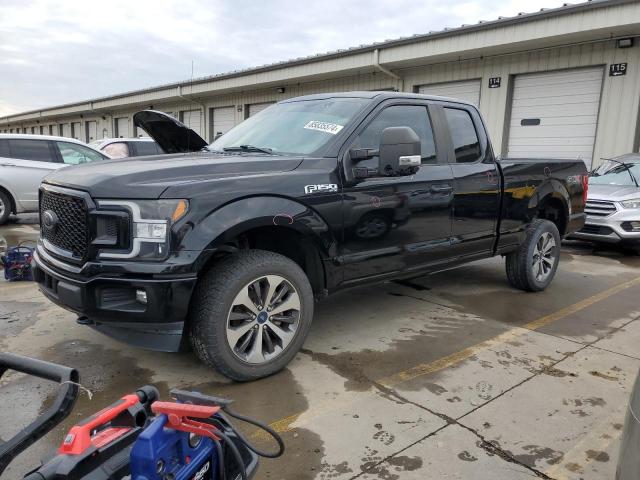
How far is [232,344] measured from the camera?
311 cm

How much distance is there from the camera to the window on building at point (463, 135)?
4.59 m

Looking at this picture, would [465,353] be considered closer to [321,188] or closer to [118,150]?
[321,188]

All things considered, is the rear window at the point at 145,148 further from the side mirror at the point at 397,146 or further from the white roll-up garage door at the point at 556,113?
the side mirror at the point at 397,146

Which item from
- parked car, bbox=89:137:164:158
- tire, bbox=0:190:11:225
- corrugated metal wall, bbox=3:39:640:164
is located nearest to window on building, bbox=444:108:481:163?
corrugated metal wall, bbox=3:39:640:164

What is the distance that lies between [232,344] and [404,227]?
5.44 ft

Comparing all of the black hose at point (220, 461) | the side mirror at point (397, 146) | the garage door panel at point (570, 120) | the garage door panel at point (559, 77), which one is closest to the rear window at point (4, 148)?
the side mirror at point (397, 146)

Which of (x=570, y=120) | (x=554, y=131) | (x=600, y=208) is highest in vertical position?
(x=570, y=120)

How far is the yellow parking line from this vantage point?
2.86 m

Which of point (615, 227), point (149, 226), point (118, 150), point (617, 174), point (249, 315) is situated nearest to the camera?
point (149, 226)

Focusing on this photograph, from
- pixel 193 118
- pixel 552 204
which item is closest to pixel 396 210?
pixel 552 204

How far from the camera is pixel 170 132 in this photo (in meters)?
4.84

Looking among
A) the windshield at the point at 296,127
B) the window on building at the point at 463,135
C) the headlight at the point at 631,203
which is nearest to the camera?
the windshield at the point at 296,127

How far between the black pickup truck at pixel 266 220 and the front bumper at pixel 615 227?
4.01 m

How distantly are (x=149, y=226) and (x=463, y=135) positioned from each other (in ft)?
10.2
